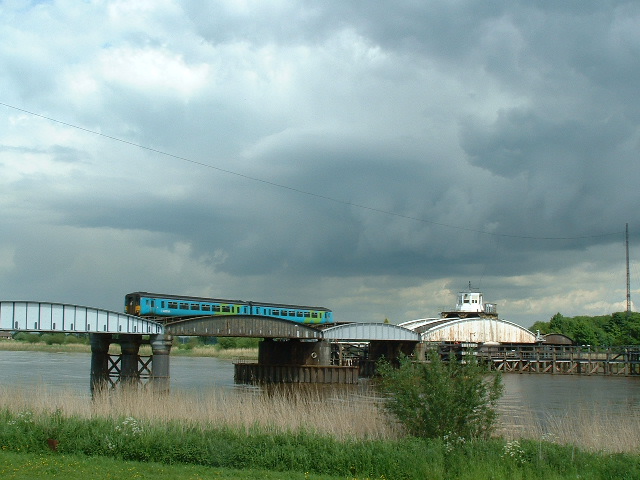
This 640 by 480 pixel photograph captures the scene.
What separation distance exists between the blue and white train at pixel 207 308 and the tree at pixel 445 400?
1409 inches

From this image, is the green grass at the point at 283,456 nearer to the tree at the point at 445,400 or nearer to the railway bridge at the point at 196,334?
the tree at the point at 445,400

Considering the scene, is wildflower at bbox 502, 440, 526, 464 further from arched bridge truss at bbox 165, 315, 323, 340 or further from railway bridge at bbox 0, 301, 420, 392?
arched bridge truss at bbox 165, 315, 323, 340

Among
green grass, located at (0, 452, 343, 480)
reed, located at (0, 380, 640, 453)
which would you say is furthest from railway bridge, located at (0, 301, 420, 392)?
green grass, located at (0, 452, 343, 480)

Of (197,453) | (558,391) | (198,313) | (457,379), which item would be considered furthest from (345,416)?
(558,391)

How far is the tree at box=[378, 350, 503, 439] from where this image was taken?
64.0ft

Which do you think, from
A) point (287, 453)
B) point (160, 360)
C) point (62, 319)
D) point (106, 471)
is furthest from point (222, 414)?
point (160, 360)

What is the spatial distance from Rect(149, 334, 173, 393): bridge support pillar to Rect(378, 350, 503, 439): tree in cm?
2952

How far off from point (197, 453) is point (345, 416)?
23.8 feet

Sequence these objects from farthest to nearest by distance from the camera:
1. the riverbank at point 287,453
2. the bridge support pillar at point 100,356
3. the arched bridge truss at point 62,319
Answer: the bridge support pillar at point 100,356 < the arched bridge truss at point 62,319 < the riverbank at point 287,453

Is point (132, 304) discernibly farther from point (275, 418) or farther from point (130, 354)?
point (275, 418)

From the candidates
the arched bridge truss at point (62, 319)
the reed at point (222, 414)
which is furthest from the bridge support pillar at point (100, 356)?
the reed at point (222, 414)

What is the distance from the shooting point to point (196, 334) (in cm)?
5406

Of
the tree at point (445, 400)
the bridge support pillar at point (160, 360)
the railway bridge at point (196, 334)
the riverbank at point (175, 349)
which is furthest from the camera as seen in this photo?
the riverbank at point (175, 349)

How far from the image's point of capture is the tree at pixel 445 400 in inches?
768
